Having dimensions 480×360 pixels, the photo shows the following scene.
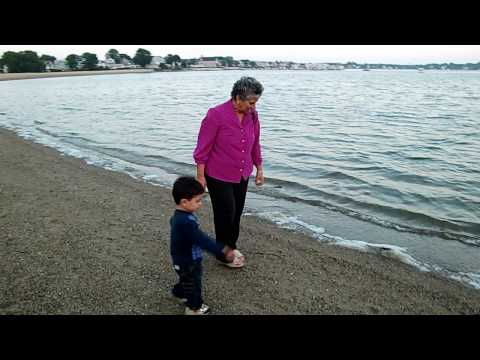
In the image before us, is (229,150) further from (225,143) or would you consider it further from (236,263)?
(236,263)

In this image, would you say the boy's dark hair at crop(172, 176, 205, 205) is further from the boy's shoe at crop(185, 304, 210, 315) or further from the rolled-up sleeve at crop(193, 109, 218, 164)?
the boy's shoe at crop(185, 304, 210, 315)

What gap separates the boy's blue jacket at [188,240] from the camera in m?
2.92

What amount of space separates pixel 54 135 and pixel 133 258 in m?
12.7

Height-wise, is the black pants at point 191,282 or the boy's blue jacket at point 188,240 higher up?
the boy's blue jacket at point 188,240

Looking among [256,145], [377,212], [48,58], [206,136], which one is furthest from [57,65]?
[206,136]

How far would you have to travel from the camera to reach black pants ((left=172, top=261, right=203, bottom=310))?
123 inches

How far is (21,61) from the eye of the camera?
10131 cm

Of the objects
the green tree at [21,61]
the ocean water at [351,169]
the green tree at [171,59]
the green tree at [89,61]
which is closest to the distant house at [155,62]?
the green tree at [171,59]

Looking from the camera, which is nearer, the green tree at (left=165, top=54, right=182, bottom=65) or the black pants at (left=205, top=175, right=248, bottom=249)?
the black pants at (left=205, top=175, right=248, bottom=249)

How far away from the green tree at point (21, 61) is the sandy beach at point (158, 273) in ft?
375

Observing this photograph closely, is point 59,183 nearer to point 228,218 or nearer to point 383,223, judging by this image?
point 228,218

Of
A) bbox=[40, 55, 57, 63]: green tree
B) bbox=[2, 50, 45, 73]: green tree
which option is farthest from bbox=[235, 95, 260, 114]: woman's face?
bbox=[40, 55, 57, 63]: green tree

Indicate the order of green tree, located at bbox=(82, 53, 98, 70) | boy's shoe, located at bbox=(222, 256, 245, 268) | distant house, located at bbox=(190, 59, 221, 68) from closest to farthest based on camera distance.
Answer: boy's shoe, located at bbox=(222, 256, 245, 268), green tree, located at bbox=(82, 53, 98, 70), distant house, located at bbox=(190, 59, 221, 68)

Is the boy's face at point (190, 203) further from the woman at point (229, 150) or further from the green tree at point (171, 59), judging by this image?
the green tree at point (171, 59)
